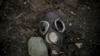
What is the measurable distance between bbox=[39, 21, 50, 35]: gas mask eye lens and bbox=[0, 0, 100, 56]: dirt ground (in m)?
0.07

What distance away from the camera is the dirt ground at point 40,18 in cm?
160

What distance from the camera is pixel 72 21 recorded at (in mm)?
1740

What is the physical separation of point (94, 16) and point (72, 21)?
19 cm

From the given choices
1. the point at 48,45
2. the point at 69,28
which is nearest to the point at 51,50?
the point at 48,45

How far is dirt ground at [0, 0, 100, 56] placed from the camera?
1595mm

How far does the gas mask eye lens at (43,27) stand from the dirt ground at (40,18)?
7 cm

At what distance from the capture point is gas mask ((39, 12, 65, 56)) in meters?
1.54

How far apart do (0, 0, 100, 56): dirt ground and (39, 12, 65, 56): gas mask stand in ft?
0.24

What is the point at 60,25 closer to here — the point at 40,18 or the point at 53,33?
the point at 53,33

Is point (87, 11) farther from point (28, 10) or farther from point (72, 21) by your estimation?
point (28, 10)

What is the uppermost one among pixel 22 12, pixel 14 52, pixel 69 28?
pixel 22 12

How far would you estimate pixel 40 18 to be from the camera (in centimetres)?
175

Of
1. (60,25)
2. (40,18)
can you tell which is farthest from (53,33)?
(40,18)

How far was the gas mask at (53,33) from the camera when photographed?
1.54 metres
